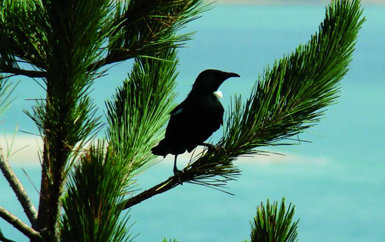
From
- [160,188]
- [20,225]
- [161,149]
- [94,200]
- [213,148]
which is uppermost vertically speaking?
[161,149]

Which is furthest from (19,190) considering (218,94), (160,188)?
(218,94)

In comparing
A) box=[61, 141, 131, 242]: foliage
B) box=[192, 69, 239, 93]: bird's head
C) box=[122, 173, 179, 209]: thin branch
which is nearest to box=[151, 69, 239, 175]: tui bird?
box=[192, 69, 239, 93]: bird's head

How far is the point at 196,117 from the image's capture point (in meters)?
3.60

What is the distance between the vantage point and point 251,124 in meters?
3.21

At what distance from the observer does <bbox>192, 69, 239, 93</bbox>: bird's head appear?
3814mm

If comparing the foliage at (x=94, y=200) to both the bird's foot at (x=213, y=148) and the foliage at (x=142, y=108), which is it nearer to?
the bird's foot at (x=213, y=148)

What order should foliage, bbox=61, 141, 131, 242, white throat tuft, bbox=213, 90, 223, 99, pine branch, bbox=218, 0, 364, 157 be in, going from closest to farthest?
foliage, bbox=61, 141, 131, 242 < pine branch, bbox=218, 0, 364, 157 < white throat tuft, bbox=213, 90, 223, 99

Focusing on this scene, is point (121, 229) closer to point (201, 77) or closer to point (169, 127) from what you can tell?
point (169, 127)

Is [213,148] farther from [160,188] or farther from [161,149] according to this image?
[161,149]

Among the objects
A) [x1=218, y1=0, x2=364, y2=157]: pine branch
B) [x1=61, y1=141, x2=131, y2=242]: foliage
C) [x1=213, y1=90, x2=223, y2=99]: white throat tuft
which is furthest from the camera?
[x1=213, y1=90, x2=223, y2=99]: white throat tuft

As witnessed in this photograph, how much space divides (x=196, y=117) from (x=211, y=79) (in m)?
0.36

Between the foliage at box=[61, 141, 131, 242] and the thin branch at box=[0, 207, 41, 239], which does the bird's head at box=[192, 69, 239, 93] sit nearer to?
the thin branch at box=[0, 207, 41, 239]

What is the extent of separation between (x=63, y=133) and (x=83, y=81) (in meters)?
0.23

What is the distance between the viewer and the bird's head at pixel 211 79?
12.5 ft
